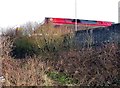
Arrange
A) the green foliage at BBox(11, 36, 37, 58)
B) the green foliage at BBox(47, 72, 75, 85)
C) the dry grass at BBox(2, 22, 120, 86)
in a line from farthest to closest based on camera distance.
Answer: the green foliage at BBox(11, 36, 37, 58)
the green foliage at BBox(47, 72, 75, 85)
the dry grass at BBox(2, 22, 120, 86)

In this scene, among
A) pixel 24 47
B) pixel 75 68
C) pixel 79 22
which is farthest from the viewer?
pixel 79 22

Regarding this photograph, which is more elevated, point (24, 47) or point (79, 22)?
point (79, 22)

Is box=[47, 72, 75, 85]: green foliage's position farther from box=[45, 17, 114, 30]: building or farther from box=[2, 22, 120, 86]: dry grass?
box=[45, 17, 114, 30]: building

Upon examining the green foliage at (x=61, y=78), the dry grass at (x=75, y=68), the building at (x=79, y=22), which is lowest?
the green foliage at (x=61, y=78)

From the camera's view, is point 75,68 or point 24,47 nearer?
point 75,68

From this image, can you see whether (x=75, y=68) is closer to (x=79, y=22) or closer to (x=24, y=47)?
(x=24, y=47)

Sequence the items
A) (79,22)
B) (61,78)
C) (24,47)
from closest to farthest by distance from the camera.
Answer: (61,78) < (24,47) < (79,22)

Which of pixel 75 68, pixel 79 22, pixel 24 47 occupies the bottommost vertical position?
pixel 75 68

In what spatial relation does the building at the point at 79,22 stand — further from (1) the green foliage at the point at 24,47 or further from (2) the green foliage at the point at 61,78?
(2) the green foliage at the point at 61,78

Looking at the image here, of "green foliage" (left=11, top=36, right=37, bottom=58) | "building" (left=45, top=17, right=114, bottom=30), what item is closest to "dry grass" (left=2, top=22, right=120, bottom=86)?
"green foliage" (left=11, top=36, right=37, bottom=58)

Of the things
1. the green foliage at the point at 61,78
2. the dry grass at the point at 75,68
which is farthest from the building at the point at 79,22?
the green foliage at the point at 61,78

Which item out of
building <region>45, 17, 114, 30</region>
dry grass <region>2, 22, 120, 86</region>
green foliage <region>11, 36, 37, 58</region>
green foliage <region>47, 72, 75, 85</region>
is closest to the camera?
dry grass <region>2, 22, 120, 86</region>

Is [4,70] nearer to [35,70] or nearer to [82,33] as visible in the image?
[35,70]

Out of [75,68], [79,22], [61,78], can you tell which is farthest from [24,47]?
[79,22]
